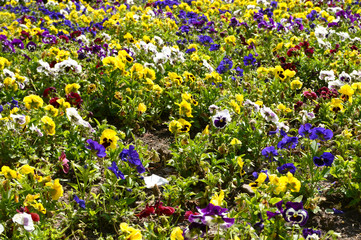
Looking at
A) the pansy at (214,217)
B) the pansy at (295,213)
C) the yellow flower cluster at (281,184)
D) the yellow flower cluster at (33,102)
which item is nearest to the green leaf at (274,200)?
the yellow flower cluster at (281,184)

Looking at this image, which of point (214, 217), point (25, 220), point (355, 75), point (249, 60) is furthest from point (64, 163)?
point (355, 75)

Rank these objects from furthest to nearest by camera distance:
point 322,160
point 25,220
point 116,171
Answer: point 322,160 → point 116,171 → point 25,220

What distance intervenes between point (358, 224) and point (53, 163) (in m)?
2.53

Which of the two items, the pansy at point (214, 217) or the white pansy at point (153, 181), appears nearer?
the pansy at point (214, 217)

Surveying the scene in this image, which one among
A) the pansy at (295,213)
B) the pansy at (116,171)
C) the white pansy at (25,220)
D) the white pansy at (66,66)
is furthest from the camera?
the white pansy at (66,66)

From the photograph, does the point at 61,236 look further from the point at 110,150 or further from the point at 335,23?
the point at 335,23

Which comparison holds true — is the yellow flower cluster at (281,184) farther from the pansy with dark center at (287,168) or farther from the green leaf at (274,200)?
the pansy with dark center at (287,168)

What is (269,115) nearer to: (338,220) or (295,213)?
(338,220)

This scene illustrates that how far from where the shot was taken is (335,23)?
7410mm

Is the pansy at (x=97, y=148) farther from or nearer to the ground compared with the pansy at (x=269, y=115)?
nearer to the ground

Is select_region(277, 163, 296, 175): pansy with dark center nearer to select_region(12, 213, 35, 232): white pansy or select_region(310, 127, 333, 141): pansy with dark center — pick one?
select_region(310, 127, 333, 141): pansy with dark center

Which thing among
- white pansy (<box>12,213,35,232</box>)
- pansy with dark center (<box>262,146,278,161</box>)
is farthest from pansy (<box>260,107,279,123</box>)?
white pansy (<box>12,213,35,232</box>)

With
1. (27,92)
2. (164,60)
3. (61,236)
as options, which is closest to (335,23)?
(164,60)

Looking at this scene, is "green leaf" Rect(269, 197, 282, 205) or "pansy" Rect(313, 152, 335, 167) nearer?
"green leaf" Rect(269, 197, 282, 205)
